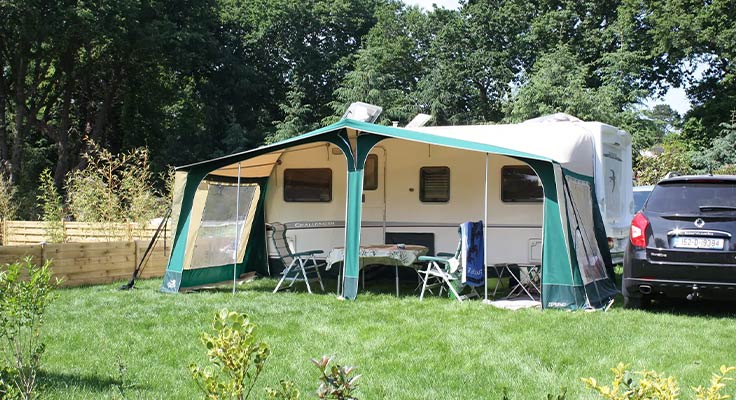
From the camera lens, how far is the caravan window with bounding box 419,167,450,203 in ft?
32.0

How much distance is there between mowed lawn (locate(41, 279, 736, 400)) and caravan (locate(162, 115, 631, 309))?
3.07 feet

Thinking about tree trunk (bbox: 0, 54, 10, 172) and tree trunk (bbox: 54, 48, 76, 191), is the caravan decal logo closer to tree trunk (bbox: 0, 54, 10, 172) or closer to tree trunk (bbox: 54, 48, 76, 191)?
tree trunk (bbox: 0, 54, 10, 172)

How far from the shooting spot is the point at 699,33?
2552cm

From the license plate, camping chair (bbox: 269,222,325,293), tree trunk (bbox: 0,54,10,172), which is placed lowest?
camping chair (bbox: 269,222,325,293)

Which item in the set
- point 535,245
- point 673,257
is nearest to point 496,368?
point 673,257

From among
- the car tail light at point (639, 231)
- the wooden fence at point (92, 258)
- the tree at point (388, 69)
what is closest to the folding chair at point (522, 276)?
the car tail light at point (639, 231)

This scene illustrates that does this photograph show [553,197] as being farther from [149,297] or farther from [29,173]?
[29,173]

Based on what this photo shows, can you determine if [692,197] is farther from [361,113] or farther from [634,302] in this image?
[361,113]

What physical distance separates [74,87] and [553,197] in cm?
2288

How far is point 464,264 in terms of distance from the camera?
7.98 metres

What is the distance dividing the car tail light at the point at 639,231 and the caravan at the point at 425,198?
764 millimetres

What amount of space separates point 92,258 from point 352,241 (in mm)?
3987

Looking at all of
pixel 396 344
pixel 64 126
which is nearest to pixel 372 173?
pixel 396 344

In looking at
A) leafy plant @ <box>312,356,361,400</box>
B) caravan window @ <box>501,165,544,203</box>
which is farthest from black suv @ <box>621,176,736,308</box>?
leafy plant @ <box>312,356,361,400</box>
